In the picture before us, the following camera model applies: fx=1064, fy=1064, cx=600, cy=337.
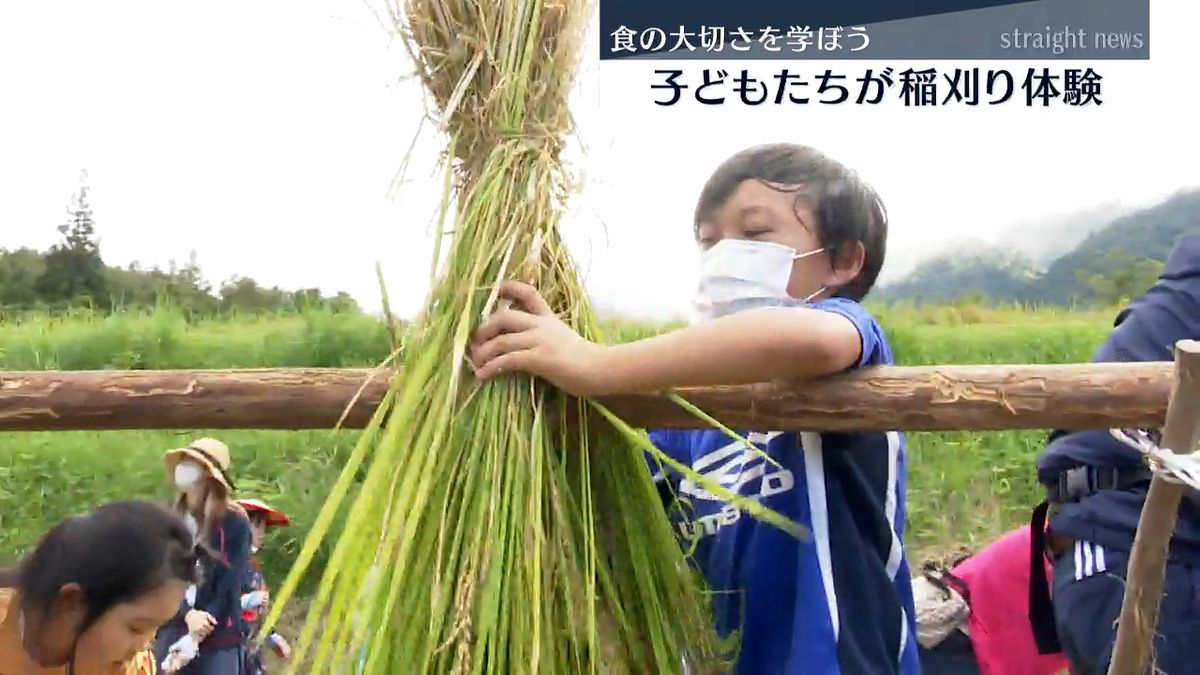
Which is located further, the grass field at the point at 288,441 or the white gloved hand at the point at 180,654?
the grass field at the point at 288,441

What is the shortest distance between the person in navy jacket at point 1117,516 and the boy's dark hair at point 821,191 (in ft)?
1.47

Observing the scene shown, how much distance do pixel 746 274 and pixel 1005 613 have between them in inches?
52.5

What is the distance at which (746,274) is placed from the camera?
1.13 meters

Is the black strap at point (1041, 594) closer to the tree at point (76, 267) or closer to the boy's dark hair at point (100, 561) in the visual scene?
the boy's dark hair at point (100, 561)

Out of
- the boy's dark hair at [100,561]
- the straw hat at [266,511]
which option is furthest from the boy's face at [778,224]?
the straw hat at [266,511]

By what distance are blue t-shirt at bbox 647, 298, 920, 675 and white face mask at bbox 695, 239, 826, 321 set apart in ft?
0.25

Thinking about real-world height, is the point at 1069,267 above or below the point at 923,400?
above

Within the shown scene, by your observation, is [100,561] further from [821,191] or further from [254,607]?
[254,607]

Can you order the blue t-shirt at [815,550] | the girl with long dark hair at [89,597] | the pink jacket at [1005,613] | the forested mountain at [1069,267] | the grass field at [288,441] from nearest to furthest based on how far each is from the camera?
the blue t-shirt at [815,550]
the girl with long dark hair at [89,597]
the pink jacket at [1005,613]
the grass field at [288,441]
the forested mountain at [1069,267]

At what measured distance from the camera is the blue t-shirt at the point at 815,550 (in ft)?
3.51

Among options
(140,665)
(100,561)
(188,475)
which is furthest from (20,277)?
(100,561)

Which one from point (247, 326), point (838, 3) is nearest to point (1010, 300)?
point (838, 3)

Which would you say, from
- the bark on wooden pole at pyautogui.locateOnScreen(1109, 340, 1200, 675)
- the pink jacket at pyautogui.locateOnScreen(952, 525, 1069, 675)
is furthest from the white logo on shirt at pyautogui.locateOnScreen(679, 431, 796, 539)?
the pink jacket at pyautogui.locateOnScreen(952, 525, 1069, 675)

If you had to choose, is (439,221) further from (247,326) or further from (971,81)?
(247,326)
